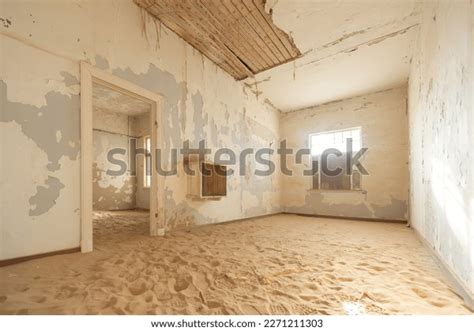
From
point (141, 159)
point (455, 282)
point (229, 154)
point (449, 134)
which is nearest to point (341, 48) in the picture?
point (449, 134)

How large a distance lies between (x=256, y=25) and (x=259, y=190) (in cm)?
366

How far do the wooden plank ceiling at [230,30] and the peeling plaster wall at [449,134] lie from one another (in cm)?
202

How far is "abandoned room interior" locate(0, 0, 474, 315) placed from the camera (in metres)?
1.55

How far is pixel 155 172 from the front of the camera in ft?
10.5

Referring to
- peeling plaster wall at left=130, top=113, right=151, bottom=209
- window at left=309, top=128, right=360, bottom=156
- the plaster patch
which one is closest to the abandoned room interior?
the plaster patch

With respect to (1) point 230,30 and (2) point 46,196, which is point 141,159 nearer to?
(1) point 230,30

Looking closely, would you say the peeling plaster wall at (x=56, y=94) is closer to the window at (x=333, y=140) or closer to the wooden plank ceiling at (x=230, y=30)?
the wooden plank ceiling at (x=230, y=30)

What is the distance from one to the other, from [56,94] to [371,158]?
6160 millimetres

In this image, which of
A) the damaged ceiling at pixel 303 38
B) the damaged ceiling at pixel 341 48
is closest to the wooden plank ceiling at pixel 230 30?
the damaged ceiling at pixel 303 38

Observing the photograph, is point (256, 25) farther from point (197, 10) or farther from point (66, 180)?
point (66, 180)

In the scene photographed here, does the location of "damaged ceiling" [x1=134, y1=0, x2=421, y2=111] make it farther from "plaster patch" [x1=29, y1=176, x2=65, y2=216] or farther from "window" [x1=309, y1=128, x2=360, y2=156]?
"plaster patch" [x1=29, y1=176, x2=65, y2=216]

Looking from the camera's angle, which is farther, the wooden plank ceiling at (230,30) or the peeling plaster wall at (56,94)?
the wooden plank ceiling at (230,30)

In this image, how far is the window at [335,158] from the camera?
5688 mm

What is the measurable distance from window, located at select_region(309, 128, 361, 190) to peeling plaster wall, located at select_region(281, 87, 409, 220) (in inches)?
5.9
